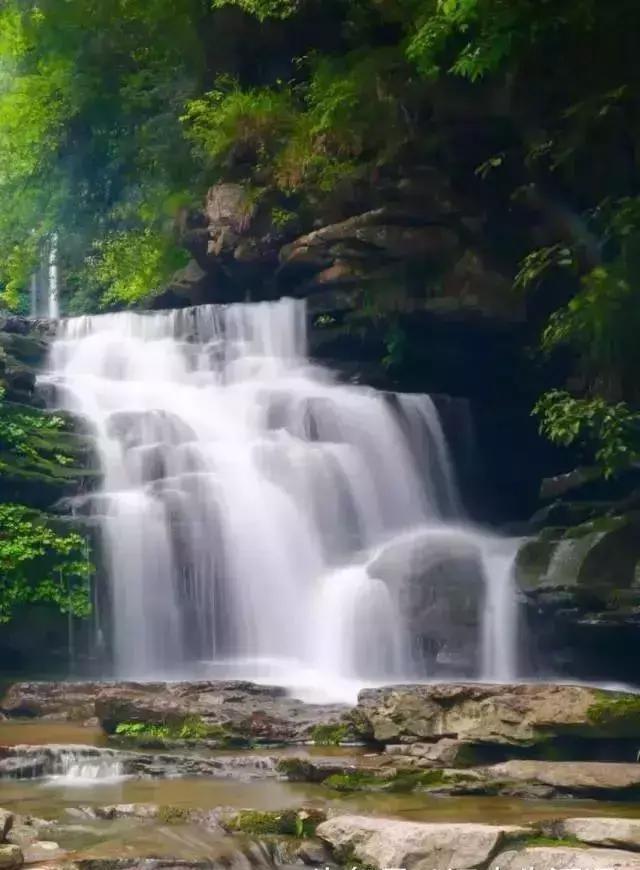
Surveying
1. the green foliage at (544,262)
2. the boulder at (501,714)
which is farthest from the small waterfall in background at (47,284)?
the boulder at (501,714)

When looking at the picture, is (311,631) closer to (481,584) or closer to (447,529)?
(481,584)

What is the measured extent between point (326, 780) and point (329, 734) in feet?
5.16

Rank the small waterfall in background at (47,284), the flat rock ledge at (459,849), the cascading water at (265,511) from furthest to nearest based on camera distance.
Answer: the small waterfall in background at (47,284), the cascading water at (265,511), the flat rock ledge at (459,849)

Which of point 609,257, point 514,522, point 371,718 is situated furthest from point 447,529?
point 371,718

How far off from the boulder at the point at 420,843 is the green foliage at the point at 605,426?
23.2 ft

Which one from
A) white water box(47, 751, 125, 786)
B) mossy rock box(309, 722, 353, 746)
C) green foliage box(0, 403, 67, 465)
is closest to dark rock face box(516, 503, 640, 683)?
mossy rock box(309, 722, 353, 746)

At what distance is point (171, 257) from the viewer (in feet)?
76.6

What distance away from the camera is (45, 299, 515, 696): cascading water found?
13.7m

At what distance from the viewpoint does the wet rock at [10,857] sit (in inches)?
246

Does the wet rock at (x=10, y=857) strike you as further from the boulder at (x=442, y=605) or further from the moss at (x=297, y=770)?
the boulder at (x=442, y=605)

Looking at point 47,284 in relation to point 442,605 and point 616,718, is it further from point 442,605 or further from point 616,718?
point 616,718

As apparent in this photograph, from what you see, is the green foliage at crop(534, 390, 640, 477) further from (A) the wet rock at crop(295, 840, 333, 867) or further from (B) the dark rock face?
(A) the wet rock at crop(295, 840, 333, 867)

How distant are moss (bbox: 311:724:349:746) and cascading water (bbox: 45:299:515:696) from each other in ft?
7.97

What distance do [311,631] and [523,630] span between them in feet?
8.70
